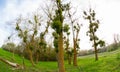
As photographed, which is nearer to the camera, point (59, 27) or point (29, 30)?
point (59, 27)

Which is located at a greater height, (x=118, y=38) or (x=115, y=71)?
(x=118, y=38)

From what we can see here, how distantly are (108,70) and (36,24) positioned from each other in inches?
1460

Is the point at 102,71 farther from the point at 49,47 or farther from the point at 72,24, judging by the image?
the point at 49,47

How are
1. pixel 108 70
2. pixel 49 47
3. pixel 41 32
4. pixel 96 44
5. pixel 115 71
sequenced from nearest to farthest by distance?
pixel 115 71 → pixel 108 70 → pixel 96 44 → pixel 41 32 → pixel 49 47

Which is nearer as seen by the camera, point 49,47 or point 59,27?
point 59,27

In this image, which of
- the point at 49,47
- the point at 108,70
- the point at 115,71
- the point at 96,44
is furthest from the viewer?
the point at 49,47

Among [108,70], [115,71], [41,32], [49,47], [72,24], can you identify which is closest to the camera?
[115,71]

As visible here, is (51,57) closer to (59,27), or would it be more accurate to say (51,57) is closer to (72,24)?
(72,24)

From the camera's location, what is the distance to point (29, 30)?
66.0 meters

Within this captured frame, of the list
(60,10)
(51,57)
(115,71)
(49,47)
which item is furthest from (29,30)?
(115,71)

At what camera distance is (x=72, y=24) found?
59031mm

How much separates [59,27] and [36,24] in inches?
1356

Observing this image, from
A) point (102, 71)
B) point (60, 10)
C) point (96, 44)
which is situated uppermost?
point (60, 10)

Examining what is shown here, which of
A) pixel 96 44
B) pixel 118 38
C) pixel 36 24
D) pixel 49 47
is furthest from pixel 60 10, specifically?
pixel 118 38
